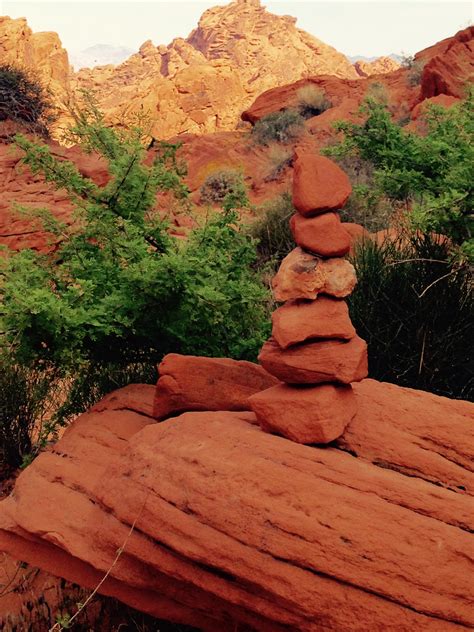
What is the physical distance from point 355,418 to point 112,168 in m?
3.09

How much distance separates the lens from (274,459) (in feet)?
9.70

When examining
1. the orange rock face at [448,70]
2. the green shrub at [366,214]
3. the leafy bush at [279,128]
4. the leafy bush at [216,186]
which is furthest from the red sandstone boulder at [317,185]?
the leafy bush at [279,128]

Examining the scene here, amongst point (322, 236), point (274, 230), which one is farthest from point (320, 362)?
point (274, 230)

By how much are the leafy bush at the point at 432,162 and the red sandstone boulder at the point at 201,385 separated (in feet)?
6.60

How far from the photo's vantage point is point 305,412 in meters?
3.09

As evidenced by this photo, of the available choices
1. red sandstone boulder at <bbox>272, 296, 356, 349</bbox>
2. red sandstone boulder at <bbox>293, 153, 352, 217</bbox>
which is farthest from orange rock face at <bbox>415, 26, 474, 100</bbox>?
red sandstone boulder at <bbox>272, 296, 356, 349</bbox>

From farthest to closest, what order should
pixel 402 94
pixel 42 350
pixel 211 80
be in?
pixel 211 80, pixel 402 94, pixel 42 350

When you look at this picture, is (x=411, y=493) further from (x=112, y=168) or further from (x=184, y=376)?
(x=112, y=168)

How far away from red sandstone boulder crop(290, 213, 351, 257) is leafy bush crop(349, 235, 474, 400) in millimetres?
1616

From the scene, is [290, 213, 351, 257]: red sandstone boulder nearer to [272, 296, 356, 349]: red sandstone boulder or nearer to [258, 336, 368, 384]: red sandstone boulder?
[272, 296, 356, 349]: red sandstone boulder

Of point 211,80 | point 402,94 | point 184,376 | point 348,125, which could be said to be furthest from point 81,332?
point 211,80

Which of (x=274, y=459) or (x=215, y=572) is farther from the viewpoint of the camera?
(x=274, y=459)

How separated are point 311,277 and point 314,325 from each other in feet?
0.84

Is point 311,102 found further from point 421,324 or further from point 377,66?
point 377,66
